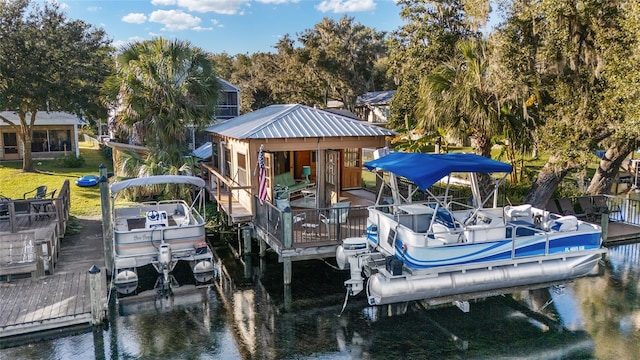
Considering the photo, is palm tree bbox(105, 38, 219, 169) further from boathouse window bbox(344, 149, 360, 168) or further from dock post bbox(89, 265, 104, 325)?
dock post bbox(89, 265, 104, 325)

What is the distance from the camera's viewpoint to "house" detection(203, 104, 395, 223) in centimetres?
1330

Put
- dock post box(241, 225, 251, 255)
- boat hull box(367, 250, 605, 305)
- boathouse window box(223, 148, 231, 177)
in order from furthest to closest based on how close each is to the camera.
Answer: boathouse window box(223, 148, 231, 177), dock post box(241, 225, 251, 255), boat hull box(367, 250, 605, 305)

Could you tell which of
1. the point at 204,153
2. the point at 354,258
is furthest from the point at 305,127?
the point at 204,153

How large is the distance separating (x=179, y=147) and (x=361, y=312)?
10.7 meters

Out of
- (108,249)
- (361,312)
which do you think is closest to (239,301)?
(361,312)

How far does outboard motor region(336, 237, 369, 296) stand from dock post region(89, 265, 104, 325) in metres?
5.10

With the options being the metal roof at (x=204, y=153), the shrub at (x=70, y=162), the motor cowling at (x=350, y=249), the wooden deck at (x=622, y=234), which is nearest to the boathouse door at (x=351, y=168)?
the motor cowling at (x=350, y=249)

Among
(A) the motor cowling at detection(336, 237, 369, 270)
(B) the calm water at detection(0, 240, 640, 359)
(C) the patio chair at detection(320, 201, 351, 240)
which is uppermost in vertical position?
(C) the patio chair at detection(320, 201, 351, 240)

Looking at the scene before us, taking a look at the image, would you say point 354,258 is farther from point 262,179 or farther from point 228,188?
point 228,188

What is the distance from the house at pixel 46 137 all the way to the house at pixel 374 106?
2652 centimetres

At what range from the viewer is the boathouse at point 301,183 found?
39.0 ft

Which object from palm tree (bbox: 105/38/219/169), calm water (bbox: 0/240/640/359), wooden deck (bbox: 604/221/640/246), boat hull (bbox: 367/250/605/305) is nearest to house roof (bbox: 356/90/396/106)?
palm tree (bbox: 105/38/219/169)

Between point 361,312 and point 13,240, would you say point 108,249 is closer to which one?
point 13,240

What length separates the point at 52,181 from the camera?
24781 millimetres
